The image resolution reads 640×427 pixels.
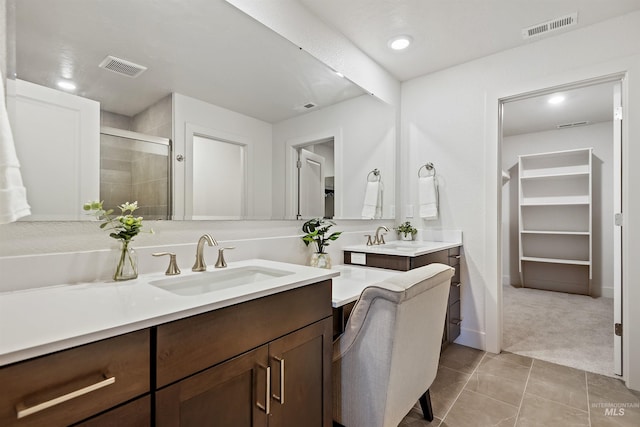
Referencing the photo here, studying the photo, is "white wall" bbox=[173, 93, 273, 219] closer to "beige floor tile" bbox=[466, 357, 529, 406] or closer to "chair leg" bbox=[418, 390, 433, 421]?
"chair leg" bbox=[418, 390, 433, 421]

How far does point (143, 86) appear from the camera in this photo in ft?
4.04

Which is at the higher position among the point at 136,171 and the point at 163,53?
the point at 163,53

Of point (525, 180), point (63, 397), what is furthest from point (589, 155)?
point (63, 397)

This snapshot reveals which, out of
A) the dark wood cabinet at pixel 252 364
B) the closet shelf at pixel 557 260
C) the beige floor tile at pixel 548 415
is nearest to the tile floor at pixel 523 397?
the beige floor tile at pixel 548 415

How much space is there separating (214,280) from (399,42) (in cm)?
210

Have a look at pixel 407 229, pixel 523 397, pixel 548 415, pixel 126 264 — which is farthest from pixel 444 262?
pixel 126 264

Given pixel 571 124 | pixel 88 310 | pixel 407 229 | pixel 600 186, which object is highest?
pixel 571 124

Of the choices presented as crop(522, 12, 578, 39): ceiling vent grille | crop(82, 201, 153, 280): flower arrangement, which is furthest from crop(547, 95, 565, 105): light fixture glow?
crop(82, 201, 153, 280): flower arrangement

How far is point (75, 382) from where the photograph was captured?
60 cm

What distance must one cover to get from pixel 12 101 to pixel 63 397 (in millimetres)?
941

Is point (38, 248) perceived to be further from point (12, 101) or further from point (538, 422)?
point (538, 422)

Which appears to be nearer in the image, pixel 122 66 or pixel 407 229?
pixel 122 66

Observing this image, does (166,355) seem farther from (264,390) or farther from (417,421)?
(417,421)

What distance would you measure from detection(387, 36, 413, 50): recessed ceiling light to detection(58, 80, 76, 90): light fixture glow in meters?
1.98
